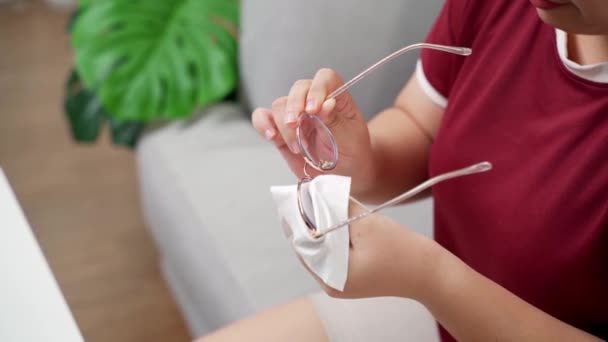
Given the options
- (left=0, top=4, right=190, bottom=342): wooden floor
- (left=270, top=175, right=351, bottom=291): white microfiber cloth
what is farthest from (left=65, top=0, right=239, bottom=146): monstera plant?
(left=270, top=175, right=351, bottom=291): white microfiber cloth

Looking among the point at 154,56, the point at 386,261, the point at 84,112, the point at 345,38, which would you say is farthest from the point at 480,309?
the point at 84,112

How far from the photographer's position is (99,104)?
4.33 feet

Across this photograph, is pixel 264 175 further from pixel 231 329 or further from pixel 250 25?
pixel 231 329

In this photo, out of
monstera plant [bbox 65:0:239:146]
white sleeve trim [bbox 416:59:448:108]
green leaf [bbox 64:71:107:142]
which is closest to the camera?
white sleeve trim [bbox 416:59:448:108]

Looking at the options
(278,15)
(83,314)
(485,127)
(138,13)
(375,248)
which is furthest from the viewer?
(83,314)

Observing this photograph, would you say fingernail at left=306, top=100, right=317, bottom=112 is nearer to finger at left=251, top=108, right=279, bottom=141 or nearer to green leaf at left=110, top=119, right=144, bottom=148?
finger at left=251, top=108, right=279, bottom=141

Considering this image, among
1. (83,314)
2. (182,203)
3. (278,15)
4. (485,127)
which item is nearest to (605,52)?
(485,127)

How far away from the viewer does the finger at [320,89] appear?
63cm

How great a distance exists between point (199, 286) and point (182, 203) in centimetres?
14

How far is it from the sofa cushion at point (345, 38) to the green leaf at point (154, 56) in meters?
0.14

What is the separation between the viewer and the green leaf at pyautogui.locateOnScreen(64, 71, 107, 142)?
132cm

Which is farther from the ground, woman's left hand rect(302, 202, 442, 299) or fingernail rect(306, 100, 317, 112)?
fingernail rect(306, 100, 317, 112)

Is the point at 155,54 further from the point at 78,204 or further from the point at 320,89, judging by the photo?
the point at 320,89

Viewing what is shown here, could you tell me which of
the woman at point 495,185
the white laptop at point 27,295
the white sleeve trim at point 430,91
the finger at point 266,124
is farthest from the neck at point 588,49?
the white laptop at point 27,295
